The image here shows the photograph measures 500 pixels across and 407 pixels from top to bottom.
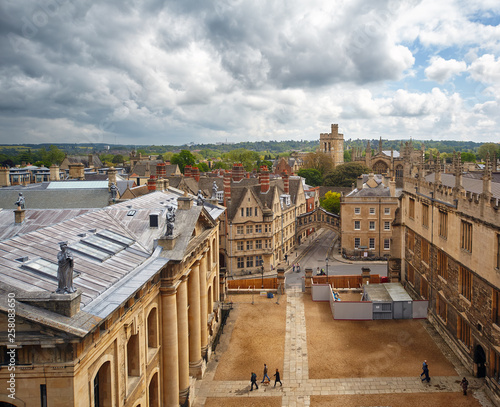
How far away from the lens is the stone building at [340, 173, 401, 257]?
62.6 meters

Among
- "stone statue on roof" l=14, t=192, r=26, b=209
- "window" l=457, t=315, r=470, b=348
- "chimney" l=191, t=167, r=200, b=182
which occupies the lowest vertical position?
"window" l=457, t=315, r=470, b=348

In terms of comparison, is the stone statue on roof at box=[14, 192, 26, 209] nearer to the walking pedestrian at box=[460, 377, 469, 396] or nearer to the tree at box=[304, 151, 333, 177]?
the walking pedestrian at box=[460, 377, 469, 396]

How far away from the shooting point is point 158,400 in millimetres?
21094

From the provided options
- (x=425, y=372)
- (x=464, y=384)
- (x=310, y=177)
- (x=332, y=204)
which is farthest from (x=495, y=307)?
(x=310, y=177)

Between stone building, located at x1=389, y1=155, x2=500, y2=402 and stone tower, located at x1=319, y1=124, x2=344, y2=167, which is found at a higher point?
stone tower, located at x1=319, y1=124, x2=344, y2=167

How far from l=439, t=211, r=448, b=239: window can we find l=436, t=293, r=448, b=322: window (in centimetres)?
505

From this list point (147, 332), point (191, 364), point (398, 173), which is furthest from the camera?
point (398, 173)

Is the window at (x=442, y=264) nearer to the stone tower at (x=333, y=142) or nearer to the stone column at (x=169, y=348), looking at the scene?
the stone column at (x=169, y=348)

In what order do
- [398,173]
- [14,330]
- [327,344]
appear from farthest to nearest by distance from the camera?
1. [398,173]
2. [327,344]
3. [14,330]

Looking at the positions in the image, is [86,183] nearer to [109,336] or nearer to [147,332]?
[147,332]

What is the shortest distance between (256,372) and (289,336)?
6058mm

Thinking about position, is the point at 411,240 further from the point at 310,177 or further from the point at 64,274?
the point at 310,177

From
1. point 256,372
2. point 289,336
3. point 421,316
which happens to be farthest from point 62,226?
point 421,316

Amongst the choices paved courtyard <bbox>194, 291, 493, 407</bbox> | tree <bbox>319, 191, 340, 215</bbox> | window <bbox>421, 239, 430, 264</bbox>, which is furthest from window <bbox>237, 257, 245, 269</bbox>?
tree <bbox>319, 191, 340, 215</bbox>
